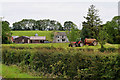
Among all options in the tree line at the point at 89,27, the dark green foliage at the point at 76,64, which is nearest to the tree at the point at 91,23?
the tree line at the point at 89,27

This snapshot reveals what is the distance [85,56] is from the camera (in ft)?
25.2

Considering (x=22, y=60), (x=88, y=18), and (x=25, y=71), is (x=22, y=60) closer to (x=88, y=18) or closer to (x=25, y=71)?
(x=25, y=71)

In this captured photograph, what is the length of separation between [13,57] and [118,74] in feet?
26.5

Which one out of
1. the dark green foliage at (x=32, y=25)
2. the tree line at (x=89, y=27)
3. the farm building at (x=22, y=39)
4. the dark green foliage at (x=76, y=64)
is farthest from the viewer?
the dark green foliage at (x=32, y=25)

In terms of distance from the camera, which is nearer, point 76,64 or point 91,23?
point 76,64

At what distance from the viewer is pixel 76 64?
305 inches

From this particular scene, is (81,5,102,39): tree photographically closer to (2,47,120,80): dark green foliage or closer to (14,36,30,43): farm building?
(14,36,30,43): farm building

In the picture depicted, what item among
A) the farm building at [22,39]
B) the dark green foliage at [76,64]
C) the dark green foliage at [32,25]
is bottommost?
the dark green foliage at [76,64]

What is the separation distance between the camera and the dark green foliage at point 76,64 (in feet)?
23.8

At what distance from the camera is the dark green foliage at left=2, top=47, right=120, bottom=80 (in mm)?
7242

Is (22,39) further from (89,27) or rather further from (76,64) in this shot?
(76,64)

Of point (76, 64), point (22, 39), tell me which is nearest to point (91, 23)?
point (22, 39)

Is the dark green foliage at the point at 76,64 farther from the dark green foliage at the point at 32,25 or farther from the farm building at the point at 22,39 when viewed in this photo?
the dark green foliage at the point at 32,25

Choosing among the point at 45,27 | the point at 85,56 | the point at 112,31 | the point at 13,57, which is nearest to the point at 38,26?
the point at 45,27
